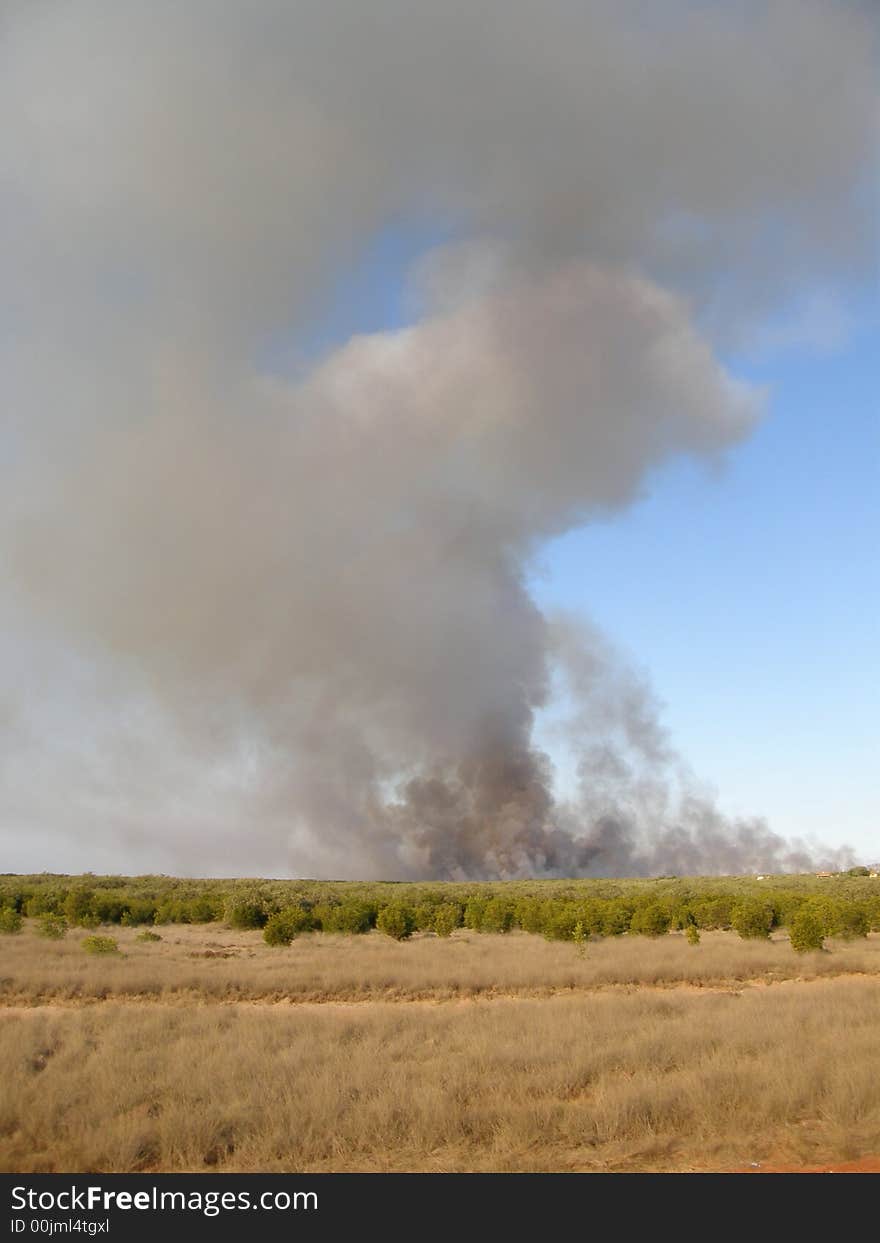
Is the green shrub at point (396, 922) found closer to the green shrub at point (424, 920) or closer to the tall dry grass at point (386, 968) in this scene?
the green shrub at point (424, 920)

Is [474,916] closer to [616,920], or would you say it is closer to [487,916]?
[487,916]

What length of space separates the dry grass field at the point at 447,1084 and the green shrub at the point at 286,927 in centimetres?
1525

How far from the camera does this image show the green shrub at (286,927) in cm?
3897

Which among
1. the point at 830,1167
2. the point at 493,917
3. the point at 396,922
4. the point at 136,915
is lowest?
the point at 493,917

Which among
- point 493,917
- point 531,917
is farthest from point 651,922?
point 493,917

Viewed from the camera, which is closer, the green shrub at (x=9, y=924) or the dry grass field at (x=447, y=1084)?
the dry grass field at (x=447, y=1084)

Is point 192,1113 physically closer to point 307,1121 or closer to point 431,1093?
point 307,1121

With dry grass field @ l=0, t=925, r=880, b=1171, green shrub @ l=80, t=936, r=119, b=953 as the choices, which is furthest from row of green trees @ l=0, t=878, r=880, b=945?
dry grass field @ l=0, t=925, r=880, b=1171

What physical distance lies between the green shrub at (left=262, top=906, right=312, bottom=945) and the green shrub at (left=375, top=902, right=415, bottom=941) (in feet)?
13.3

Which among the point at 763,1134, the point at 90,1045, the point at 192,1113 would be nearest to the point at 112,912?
the point at 90,1045

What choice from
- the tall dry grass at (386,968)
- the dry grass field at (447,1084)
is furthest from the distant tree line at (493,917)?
the dry grass field at (447,1084)

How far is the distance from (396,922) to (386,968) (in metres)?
14.3

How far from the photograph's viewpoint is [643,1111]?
11.6 meters

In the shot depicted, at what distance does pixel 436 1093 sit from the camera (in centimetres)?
1202
